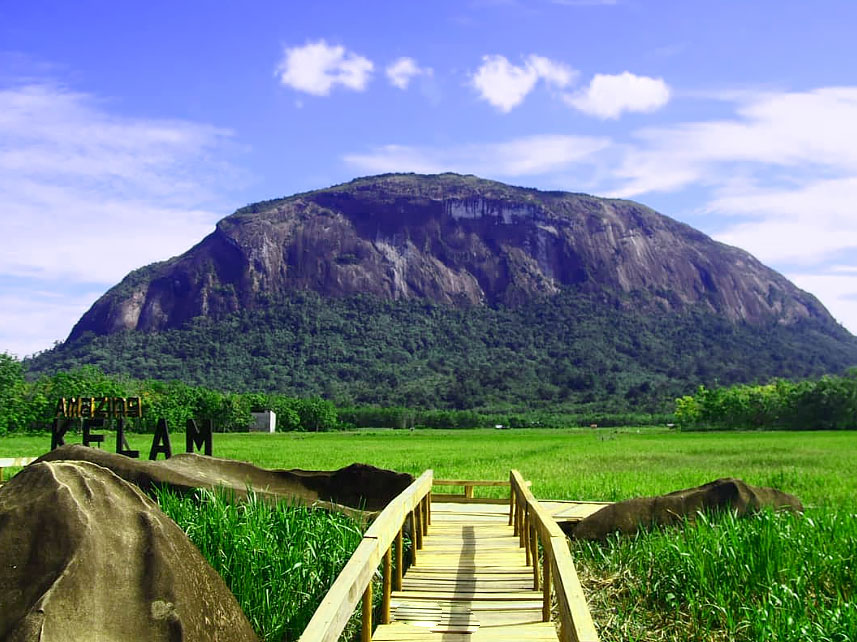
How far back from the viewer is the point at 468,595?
630 centimetres

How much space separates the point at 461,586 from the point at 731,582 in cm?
247

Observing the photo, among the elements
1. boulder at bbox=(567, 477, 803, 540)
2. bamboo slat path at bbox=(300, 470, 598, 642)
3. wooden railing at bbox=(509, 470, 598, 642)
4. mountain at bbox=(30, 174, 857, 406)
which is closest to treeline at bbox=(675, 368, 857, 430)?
mountain at bbox=(30, 174, 857, 406)

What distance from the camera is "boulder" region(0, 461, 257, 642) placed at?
10.8 ft

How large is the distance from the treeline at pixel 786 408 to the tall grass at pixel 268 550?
6851cm

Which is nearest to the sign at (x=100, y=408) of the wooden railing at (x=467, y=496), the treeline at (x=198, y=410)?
the wooden railing at (x=467, y=496)

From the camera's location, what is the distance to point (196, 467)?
28.9 ft

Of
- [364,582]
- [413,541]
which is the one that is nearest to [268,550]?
[413,541]

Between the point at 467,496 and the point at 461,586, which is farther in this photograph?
the point at 467,496

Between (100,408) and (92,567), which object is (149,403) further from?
(92,567)

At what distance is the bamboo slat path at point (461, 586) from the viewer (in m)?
3.61

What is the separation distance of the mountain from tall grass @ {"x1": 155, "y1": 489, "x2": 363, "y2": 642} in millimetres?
115111

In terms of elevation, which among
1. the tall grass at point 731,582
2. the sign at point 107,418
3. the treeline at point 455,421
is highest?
the sign at point 107,418

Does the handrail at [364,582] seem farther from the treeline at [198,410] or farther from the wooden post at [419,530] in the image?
the treeline at [198,410]

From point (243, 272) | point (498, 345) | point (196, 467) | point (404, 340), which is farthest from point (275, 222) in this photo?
point (196, 467)
